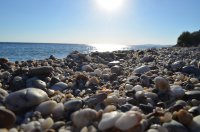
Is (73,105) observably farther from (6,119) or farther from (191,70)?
(191,70)

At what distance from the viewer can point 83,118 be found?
345 cm

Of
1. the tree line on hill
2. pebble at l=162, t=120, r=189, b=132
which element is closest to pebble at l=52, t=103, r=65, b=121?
pebble at l=162, t=120, r=189, b=132

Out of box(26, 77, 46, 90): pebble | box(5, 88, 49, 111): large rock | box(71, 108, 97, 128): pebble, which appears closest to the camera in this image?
box(71, 108, 97, 128): pebble

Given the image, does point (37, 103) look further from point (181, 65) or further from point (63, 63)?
point (63, 63)

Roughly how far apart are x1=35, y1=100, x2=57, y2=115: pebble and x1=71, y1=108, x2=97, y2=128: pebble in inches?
19.7

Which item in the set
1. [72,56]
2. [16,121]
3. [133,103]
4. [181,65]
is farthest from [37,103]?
[72,56]

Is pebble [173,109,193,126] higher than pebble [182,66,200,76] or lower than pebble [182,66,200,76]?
lower

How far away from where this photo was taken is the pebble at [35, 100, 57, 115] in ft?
12.6

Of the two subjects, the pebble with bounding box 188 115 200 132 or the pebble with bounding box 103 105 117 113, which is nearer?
the pebble with bounding box 188 115 200 132

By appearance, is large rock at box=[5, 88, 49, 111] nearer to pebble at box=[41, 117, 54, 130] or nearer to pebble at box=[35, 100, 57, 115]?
pebble at box=[35, 100, 57, 115]

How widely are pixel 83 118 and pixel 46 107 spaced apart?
67cm

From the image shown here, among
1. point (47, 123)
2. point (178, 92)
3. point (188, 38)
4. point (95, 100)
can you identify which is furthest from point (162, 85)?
point (188, 38)

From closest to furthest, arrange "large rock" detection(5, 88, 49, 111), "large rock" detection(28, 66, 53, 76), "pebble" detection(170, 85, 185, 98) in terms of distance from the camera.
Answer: "large rock" detection(5, 88, 49, 111), "pebble" detection(170, 85, 185, 98), "large rock" detection(28, 66, 53, 76)

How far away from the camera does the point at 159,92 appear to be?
4.61 m
